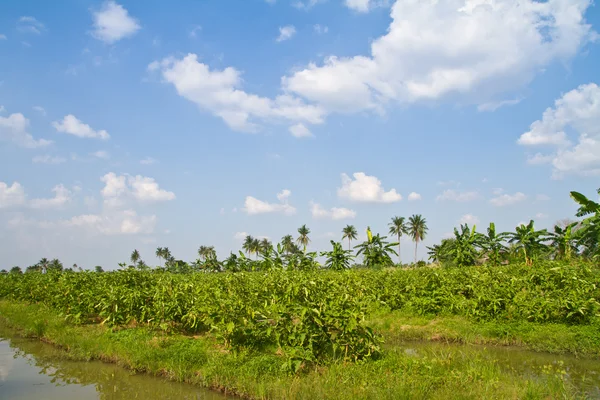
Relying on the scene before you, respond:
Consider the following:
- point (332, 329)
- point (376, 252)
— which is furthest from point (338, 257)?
point (332, 329)

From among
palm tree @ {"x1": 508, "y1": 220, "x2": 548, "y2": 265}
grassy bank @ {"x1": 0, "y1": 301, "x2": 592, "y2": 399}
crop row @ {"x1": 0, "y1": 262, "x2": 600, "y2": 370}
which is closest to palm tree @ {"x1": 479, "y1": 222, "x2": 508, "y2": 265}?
palm tree @ {"x1": 508, "y1": 220, "x2": 548, "y2": 265}

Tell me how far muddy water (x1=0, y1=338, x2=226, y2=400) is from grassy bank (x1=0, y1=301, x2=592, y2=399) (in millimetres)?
272

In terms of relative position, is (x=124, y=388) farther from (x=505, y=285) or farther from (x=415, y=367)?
(x=505, y=285)

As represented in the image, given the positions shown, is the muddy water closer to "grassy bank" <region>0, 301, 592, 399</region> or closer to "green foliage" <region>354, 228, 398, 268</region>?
"grassy bank" <region>0, 301, 592, 399</region>

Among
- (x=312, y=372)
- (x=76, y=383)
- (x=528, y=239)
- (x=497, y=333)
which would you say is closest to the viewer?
(x=312, y=372)

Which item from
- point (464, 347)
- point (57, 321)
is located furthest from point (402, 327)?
point (57, 321)

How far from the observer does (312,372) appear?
7.35m

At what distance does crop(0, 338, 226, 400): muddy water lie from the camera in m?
7.72

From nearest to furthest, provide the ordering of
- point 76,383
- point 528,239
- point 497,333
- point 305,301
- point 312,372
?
1. point 312,372
2. point 305,301
3. point 76,383
4. point 497,333
5. point 528,239

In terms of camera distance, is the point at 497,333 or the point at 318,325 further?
the point at 497,333

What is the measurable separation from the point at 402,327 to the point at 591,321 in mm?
5698

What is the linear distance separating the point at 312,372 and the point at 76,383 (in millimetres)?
5429

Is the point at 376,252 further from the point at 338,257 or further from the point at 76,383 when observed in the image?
the point at 76,383

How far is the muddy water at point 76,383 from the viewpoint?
7723mm
